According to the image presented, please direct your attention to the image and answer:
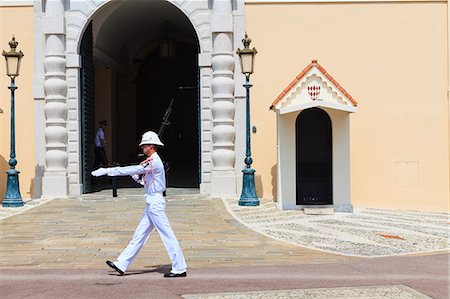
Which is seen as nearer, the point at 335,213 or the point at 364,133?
the point at 335,213

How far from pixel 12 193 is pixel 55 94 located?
2822 mm

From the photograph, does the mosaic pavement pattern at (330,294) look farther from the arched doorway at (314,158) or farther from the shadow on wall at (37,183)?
the shadow on wall at (37,183)

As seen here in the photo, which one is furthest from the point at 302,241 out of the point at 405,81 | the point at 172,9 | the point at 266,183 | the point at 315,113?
the point at 172,9

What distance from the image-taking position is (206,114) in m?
16.4

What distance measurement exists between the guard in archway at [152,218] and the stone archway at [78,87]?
8001 mm

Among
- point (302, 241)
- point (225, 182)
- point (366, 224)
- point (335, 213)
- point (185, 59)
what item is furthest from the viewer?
point (185, 59)

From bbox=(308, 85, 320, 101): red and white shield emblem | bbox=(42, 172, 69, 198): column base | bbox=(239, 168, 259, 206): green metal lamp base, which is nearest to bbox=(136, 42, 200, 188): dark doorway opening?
bbox=(42, 172, 69, 198): column base

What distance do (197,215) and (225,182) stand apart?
9.55 ft

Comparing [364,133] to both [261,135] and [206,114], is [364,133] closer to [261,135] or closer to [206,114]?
[261,135]

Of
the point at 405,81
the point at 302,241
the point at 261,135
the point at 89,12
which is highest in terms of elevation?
the point at 89,12

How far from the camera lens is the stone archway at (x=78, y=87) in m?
16.1

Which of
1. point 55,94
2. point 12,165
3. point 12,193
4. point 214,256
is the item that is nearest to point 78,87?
point 55,94

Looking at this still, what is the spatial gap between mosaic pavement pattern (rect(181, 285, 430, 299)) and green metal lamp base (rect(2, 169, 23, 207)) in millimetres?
8828

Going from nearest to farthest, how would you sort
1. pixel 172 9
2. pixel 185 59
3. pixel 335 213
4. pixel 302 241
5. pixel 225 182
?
pixel 302 241 < pixel 335 213 < pixel 225 182 < pixel 172 9 < pixel 185 59
